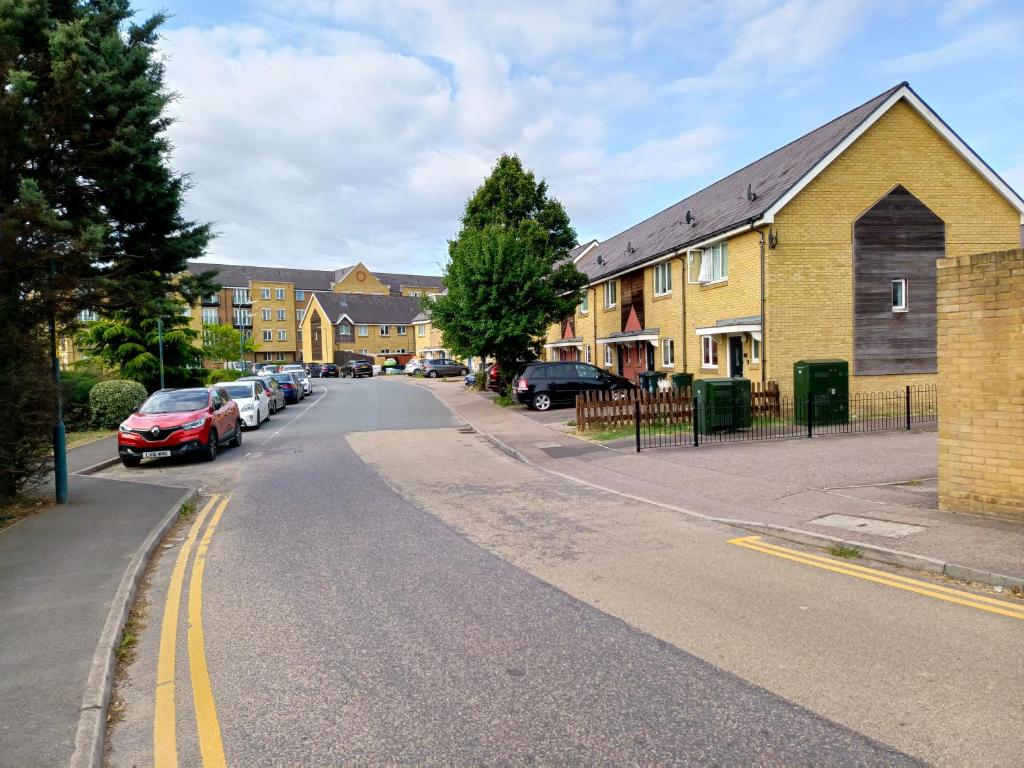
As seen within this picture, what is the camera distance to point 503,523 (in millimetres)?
8734

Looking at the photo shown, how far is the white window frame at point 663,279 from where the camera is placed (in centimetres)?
2622

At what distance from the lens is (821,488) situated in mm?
10180

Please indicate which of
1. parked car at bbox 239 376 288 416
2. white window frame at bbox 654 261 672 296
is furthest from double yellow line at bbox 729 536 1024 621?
parked car at bbox 239 376 288 416

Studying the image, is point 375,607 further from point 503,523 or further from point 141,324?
point 141,324

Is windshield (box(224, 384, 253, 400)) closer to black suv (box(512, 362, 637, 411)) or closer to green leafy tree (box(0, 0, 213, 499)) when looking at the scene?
black suv (box(512, 362, 637, 411))

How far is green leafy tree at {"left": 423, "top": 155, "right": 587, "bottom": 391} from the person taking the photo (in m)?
26.0

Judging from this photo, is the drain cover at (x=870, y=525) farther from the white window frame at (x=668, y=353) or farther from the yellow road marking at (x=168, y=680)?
the white window frame at (x=668, y=353)

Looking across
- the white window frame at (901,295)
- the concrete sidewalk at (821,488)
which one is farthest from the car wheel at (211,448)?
the white window frame at (901,295)

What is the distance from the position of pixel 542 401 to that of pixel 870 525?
55.5 feet

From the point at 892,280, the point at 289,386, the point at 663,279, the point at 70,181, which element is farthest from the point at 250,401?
the point at 892,280

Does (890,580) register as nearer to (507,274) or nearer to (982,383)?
(982,383)

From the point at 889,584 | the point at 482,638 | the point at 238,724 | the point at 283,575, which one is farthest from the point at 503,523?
the point at 238,724

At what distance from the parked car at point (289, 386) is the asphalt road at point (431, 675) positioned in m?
26.3

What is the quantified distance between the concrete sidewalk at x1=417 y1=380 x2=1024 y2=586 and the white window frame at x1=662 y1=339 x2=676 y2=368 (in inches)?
381
